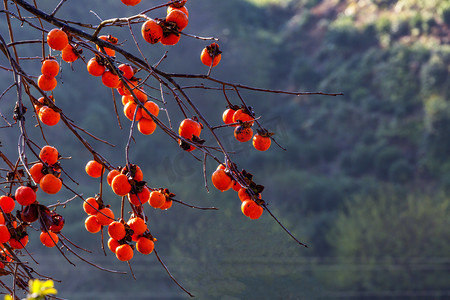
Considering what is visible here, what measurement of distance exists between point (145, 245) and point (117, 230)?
0.06 m

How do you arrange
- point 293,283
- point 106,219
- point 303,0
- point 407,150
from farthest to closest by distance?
point 303,0
point 407,150
point 293,283
point 106,219

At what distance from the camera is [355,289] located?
7.25m

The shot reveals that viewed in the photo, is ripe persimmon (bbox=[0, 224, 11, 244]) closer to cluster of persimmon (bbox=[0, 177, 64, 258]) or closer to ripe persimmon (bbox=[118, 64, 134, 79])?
cluster of persimmon (bbox=[0, 177, 64, 258])

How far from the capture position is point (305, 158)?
11.1 metres

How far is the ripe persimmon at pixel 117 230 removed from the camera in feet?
3.42

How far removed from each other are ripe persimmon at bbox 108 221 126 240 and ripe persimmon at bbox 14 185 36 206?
6.4 inches

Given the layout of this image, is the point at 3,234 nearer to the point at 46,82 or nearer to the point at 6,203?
the point at 6,203

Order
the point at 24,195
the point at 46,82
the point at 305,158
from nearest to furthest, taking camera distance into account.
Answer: the point at 24,195
the point at 46,82
the point at 305,158

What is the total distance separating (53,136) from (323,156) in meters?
5.58

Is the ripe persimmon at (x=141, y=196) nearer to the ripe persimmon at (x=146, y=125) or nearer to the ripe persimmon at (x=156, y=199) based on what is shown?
the ripe persimmon at (x=156, y=199)

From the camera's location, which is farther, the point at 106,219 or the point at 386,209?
the point at 386,209

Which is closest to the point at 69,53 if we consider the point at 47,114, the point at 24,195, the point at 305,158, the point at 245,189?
the point at 47,114

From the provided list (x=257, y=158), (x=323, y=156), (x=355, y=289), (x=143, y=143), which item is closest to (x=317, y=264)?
(x=355, y=289)

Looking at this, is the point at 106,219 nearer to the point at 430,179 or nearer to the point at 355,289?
the point at 355,289
